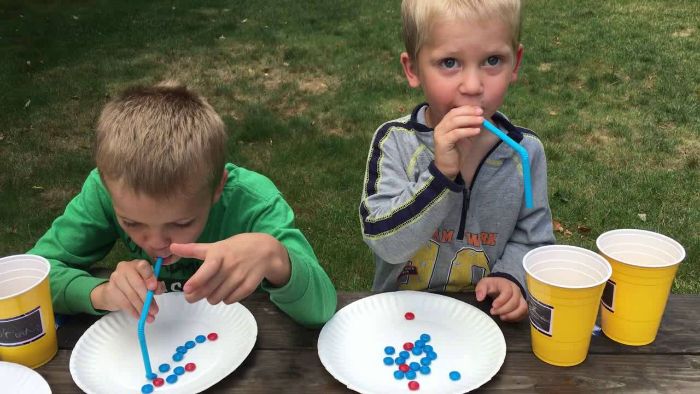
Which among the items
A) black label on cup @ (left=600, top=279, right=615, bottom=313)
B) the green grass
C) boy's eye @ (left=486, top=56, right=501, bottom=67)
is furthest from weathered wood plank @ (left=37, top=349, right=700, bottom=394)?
the green grass

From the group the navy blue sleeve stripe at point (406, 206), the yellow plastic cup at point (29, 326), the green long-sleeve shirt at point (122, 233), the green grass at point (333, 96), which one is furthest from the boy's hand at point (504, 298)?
the green grass at point (333, 96)

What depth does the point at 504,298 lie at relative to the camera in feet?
5.09

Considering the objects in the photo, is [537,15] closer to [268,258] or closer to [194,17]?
[194,17]

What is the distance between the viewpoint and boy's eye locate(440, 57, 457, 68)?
5.49 feet

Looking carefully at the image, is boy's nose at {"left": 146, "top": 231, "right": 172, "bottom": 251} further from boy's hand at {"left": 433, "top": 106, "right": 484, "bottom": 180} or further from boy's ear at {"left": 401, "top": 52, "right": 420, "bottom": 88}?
boy's ear at {"left": 401, "top": 52, "right": 420, "bottom": 88}

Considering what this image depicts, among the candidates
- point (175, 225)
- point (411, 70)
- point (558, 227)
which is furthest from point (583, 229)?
point (175, 225)

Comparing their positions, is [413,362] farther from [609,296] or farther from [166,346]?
[166,346]

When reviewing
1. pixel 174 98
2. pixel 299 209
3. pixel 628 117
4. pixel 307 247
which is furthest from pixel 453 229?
pixel 628 117

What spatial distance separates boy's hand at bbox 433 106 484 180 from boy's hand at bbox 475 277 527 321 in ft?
0.94

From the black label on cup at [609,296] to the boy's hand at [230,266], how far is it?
0.70m

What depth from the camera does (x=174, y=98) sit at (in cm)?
163

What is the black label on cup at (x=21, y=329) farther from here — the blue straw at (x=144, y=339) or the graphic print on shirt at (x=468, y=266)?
the graphic print on shirt at (x=468, y=266)

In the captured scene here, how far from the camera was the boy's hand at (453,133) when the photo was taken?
4.93 feet

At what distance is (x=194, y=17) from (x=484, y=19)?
7202mm
